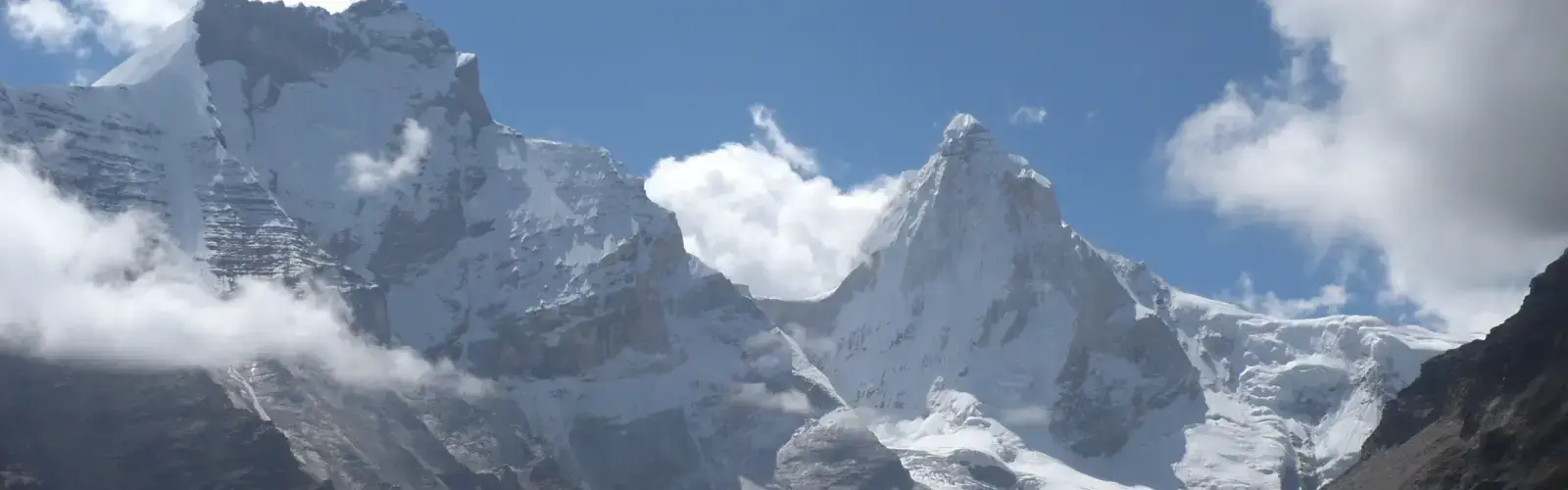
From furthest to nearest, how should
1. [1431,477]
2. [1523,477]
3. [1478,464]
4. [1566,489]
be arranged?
[1431,477] → [1478,464] → [1523,477] → [1566,489]

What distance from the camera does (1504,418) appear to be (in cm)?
16275

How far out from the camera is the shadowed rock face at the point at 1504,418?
147m

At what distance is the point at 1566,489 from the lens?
131 m

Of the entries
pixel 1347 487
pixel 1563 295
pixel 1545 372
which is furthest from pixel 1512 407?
pixel 1347 487

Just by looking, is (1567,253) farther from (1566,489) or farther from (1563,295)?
(1566,489)

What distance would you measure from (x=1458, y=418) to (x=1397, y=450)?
11.0 meters

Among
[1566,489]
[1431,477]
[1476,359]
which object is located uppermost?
[1476,359]

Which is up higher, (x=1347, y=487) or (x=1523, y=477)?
(x=1347, y=487)

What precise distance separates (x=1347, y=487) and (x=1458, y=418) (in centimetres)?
1300

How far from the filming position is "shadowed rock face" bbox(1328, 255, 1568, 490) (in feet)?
483

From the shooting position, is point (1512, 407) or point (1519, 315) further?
point (1519, 315)

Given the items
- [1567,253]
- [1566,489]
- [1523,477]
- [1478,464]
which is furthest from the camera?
[1567,253]

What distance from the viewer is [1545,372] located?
163750mm

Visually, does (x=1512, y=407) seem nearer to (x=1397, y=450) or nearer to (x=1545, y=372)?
(x=1545, y=372)
